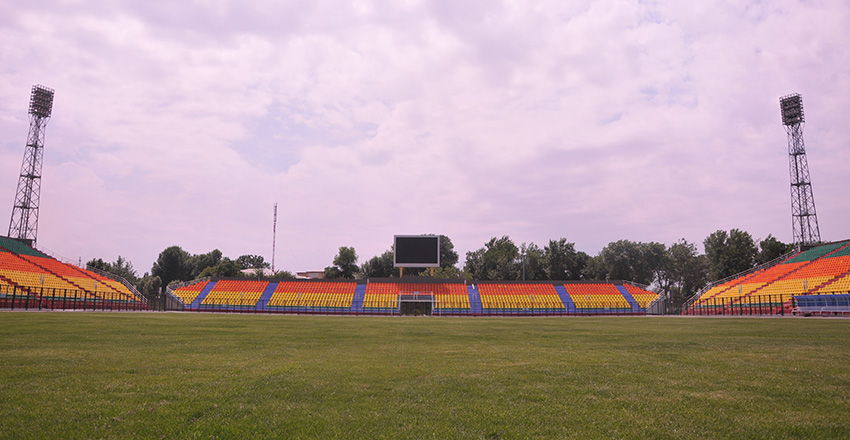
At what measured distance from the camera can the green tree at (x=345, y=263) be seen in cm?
10638

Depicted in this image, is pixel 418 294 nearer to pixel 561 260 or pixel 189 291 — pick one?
pixel 189 291

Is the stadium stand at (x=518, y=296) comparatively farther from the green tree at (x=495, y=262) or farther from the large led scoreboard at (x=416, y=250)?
the green tree at (x=495, y=262)

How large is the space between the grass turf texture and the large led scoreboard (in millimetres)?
54116

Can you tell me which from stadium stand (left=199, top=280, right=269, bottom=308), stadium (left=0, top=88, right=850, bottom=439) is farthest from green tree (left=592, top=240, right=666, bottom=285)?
stadium (left=0, top=88, right=850, bottom=439)

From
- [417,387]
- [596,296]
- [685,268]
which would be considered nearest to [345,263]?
[596,296]

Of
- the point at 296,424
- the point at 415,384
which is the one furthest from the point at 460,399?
the point at 296,424

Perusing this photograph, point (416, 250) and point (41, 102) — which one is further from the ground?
point (41, 102)

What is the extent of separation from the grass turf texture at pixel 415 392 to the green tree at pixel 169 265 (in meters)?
114

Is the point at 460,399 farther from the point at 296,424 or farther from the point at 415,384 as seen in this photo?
the point at 296,424

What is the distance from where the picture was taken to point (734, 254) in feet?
261

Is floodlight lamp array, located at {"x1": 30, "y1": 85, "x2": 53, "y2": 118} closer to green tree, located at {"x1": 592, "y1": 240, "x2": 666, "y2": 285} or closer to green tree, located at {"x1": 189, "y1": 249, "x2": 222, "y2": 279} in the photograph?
green tree, located at {"x1": 189, "y1": 249, "x2": 222, "y2": 279}

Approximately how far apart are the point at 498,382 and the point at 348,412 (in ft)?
10.3

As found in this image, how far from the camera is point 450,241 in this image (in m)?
131

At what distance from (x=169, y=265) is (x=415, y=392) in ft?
411
